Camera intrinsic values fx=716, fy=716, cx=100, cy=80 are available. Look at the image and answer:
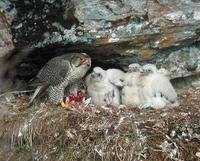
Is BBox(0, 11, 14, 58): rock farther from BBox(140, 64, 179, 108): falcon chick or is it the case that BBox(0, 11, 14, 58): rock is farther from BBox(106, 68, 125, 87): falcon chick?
BBox(140, 64, 179, 108): falcon chick

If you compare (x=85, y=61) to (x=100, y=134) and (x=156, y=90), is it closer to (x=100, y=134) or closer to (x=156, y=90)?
(x=156, y=90)

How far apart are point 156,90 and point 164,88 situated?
0.10m

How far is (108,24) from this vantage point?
23.6 feet

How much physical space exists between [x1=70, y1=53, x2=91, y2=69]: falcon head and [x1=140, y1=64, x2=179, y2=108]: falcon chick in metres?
0.60

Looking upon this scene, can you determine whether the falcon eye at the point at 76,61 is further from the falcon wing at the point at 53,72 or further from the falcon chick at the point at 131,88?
the falcon chick at the point at 131,88

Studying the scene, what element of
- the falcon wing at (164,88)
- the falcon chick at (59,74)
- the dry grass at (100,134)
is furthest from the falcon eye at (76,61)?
the falcon wing at (164,88)

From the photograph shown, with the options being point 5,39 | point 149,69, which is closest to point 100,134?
point 149,69

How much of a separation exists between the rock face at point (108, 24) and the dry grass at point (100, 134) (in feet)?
2.24

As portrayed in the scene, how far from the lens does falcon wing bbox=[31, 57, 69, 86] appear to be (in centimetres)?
736

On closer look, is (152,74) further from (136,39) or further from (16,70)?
(16,70)

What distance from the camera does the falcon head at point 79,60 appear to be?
7.33 m

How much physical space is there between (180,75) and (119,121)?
1.33 m

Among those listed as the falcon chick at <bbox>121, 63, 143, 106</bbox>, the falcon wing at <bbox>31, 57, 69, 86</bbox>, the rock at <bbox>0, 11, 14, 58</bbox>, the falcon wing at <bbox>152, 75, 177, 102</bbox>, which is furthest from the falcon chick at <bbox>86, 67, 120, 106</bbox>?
the rock at <bbox>0, 11, 14, 58</bbox>

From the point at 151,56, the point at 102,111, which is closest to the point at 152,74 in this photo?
the point at 151,56
